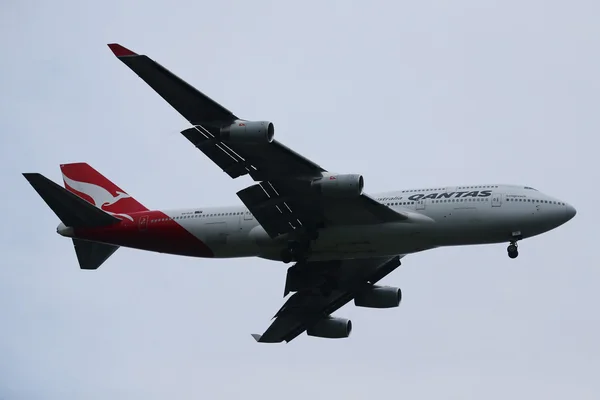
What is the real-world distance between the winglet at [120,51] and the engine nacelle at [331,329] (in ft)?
72.9

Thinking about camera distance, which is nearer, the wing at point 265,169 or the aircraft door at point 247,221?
the wing at point 265,169

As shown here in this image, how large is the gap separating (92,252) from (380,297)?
15.8 metres

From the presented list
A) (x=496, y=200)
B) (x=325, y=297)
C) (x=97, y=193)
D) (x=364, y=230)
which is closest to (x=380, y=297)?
(x=325, y=297)

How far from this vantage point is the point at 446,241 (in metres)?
52.1

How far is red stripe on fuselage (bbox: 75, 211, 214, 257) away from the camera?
56.0m

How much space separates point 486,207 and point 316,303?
1414 cm

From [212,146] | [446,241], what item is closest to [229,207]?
[212,146]

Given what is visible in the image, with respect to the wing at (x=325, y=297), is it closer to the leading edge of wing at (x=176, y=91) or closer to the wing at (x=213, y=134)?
the wing at (x=213, y=134)

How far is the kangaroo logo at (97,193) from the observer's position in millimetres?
60094

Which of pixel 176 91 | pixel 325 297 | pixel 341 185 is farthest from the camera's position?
pixel 325 297

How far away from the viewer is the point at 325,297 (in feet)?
201

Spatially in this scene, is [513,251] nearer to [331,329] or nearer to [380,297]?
[380,297]

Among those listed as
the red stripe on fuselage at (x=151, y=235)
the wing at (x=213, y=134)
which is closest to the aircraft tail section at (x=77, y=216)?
the red stripe on fuselage at (x=151, y=235)

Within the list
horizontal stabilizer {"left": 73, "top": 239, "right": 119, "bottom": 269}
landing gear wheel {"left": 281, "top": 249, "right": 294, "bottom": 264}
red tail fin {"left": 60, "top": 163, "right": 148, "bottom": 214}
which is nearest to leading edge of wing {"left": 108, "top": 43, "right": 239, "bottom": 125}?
landing gear wheel {"left": 281, "top": 249, "right": 294, "bottom": 264}
